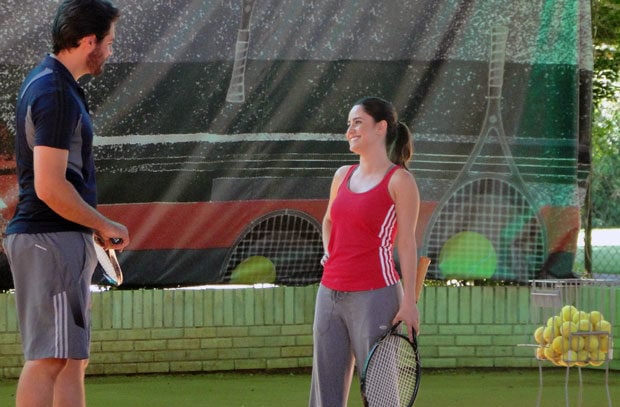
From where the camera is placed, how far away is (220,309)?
7.16 meters

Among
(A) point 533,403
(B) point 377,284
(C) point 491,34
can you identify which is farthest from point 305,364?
(B) point 377,284

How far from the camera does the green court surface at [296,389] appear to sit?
20.9 feet

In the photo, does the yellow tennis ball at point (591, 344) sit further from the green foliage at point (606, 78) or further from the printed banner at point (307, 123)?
the green foliage at point (606, 78)

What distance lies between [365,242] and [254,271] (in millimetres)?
2976

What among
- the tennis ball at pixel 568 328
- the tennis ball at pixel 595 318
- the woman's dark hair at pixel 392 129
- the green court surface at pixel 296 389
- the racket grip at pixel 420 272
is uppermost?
the woman's dark hair at pixel 392 129

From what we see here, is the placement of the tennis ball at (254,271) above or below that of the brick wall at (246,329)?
above

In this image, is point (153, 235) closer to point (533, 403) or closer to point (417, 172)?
point (417, 172)

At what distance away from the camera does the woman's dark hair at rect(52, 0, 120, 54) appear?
3.35m

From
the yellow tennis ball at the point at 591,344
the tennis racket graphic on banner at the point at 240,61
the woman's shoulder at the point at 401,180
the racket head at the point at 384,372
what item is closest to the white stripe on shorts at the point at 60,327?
the racket head at the point at 384,372

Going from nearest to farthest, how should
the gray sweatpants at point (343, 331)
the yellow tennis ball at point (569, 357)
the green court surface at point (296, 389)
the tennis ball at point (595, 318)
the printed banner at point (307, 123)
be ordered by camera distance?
1. the gray sweatpants at point (343, 331)
2. the yellow tennis ball at point (569, 357)
3. the tennis ball at point (595, 318)
4. the green court surface at point (296, 389)
5. the printed banner at point (307, 123)

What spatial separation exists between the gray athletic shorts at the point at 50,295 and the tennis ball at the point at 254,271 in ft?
11.9

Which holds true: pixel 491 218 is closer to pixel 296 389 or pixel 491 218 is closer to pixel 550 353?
pixel 296 389

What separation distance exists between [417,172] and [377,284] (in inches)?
126

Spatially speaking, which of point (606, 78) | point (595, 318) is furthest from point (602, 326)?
point (606, 78)
